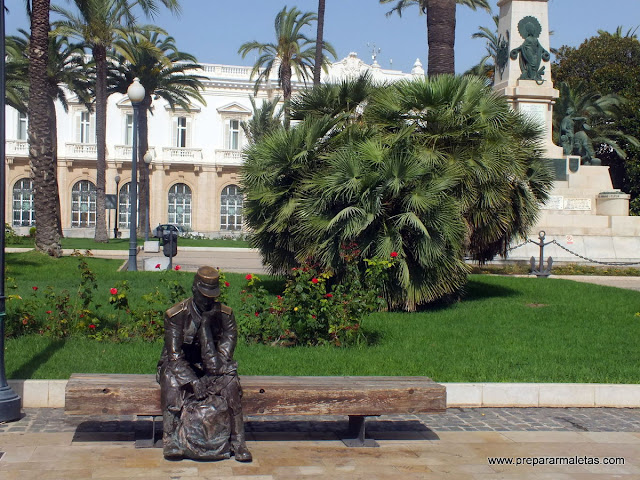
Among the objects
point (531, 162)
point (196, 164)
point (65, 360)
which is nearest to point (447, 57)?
point (531, 162)

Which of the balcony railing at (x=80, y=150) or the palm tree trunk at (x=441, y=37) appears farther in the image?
the balcony railing at (x=80, y=150)

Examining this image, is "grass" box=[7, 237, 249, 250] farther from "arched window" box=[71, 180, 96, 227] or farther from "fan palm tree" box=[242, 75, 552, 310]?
"arched window" box=[71, 180, 96, 227]

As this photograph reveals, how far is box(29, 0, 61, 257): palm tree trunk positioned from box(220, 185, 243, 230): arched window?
3558 centimetres

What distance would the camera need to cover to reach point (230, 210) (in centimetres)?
5684

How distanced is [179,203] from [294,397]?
1999 inches

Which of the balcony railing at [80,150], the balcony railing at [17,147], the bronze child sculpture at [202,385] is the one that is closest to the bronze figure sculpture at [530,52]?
the bronze child sculpture at [202,385]

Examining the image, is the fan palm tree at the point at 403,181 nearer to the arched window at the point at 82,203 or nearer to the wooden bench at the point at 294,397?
the wooden bench at the point at 294,397

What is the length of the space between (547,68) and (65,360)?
19.9m

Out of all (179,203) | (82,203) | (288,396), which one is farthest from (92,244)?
(288,396)

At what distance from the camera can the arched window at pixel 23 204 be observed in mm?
52344

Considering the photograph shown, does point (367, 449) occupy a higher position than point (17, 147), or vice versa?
point (17, 147)

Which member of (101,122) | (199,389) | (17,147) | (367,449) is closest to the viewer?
(199,389)

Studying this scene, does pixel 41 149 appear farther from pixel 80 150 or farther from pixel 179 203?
pixel 179 203

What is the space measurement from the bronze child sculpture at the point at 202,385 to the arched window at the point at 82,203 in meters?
50.1
